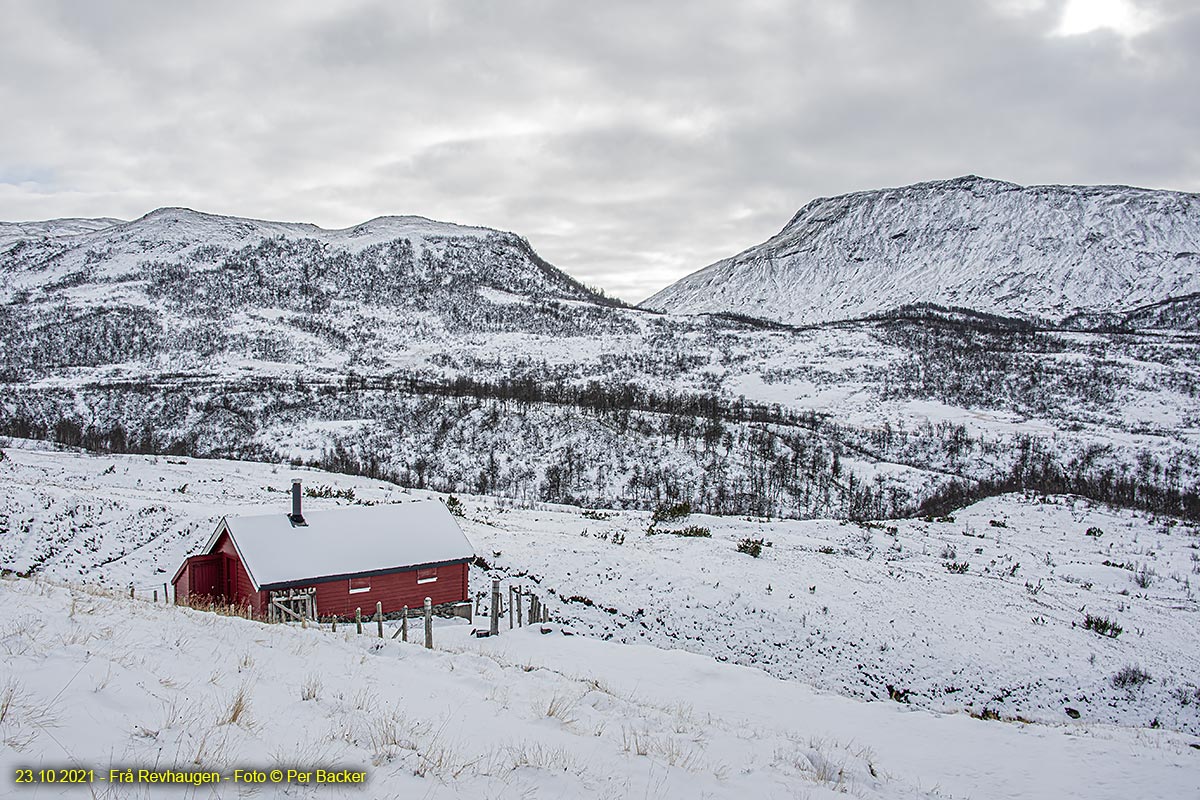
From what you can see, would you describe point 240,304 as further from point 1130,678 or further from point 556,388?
point 1130,678

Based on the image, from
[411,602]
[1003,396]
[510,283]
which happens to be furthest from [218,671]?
[510,283]

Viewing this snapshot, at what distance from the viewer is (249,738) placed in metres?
6.45

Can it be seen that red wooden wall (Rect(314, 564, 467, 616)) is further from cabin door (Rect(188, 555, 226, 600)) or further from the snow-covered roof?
cabin door (Rect(188, 555, 226, 600))

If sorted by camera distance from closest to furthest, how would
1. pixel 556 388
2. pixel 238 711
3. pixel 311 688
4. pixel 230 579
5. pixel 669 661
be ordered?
pixel 238 711 < pixel 311 688 < pixel 669 661 < pixel 230 579 < pixel 556 388

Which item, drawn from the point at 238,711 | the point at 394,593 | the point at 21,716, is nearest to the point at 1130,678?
the point at 394,593

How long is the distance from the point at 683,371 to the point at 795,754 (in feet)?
389

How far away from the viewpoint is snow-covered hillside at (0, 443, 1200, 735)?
801 inches

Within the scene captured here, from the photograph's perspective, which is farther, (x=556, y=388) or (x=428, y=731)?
(x=556, y=388)

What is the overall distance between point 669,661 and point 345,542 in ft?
39.7

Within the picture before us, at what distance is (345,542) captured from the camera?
23453mm

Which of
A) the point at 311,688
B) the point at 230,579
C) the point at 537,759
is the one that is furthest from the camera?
the point at 230,579

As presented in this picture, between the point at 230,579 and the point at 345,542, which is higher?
the point at 345,542

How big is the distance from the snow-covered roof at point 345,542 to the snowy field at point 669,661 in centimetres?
335

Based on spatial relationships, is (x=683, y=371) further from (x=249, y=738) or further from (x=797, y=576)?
(x=249, y=738)
